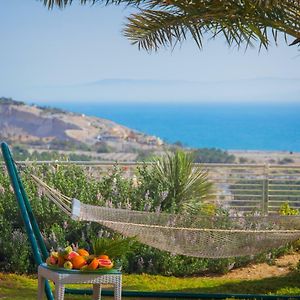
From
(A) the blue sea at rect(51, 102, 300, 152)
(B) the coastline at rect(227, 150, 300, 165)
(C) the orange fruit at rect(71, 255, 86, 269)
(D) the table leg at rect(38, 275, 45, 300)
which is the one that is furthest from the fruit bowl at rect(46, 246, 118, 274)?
(A) the blue sea at rect(51, 102, 300, 152)

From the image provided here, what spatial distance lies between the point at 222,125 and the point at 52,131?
124 ft

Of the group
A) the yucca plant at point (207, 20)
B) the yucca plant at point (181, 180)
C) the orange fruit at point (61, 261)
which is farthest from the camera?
the yucca plant at point (181, 180)

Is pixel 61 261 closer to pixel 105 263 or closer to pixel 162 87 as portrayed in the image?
pixel 105 263

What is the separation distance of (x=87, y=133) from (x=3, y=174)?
32.4 metres

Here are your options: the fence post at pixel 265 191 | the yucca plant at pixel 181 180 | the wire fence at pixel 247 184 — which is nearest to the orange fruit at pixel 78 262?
the yucca plant at pixel 181 180

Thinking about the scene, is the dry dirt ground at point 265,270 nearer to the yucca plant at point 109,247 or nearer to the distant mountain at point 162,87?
the yucca plant at point 109,247

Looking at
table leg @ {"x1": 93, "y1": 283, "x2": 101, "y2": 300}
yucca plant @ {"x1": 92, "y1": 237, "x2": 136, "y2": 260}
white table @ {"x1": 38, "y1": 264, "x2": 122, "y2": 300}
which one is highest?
yucca plant @ {"x1": 92, "y1": 237, "x2": 136, "y2": 260}

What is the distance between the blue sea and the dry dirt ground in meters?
53.7

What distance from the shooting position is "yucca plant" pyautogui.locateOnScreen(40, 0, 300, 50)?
651 centimetres

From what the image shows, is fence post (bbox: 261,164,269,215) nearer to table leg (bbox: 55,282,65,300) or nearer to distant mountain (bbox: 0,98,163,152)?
table leg (bbox: 55,282,65,300)

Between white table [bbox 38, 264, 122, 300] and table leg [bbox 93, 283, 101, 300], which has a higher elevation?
white table [bbox 38, 264, 122, 300]

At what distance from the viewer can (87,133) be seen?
133ft

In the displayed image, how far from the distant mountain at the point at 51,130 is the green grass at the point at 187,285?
30.0 m

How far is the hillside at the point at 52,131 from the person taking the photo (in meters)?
37.6
